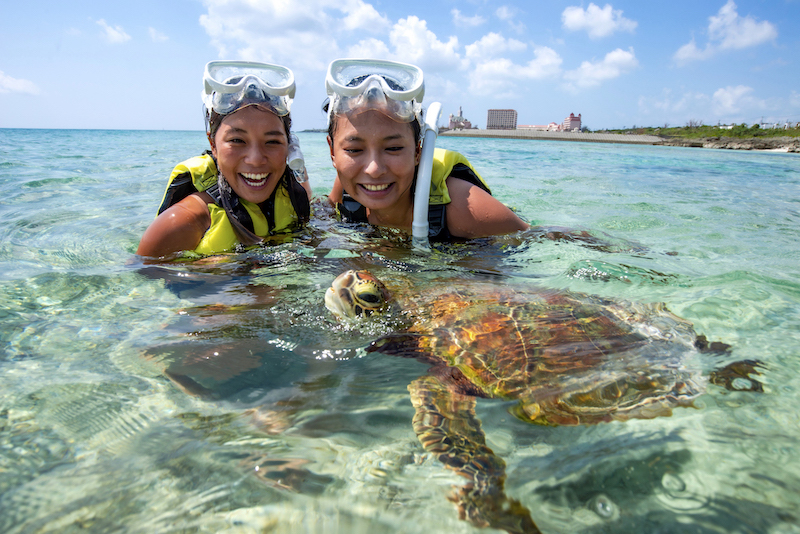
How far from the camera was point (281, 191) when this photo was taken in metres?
4.38

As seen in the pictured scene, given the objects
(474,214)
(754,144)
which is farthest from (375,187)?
(754,144)

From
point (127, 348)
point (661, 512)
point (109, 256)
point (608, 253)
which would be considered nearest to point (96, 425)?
point (127, 348)

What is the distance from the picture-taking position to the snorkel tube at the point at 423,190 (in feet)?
12.2

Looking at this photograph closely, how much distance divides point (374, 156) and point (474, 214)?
1036 mm

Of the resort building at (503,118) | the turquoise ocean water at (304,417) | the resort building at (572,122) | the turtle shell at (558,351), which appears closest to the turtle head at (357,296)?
the turquoise ocean water at (304,417)

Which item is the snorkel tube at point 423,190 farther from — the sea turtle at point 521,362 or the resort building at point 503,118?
the resort building at point 503,118

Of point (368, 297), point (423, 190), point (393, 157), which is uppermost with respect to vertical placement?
point (393, 157)

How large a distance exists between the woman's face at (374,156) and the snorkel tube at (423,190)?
106 millimetres

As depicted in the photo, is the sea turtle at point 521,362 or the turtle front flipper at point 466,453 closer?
the turtle front flipper at point 466,453

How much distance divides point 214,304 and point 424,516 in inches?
80.6

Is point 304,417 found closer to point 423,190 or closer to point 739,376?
point 739,376

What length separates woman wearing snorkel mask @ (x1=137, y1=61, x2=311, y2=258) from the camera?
3666 mm

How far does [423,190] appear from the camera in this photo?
372 centimetres

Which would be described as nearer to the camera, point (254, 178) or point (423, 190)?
point (423, 190)
